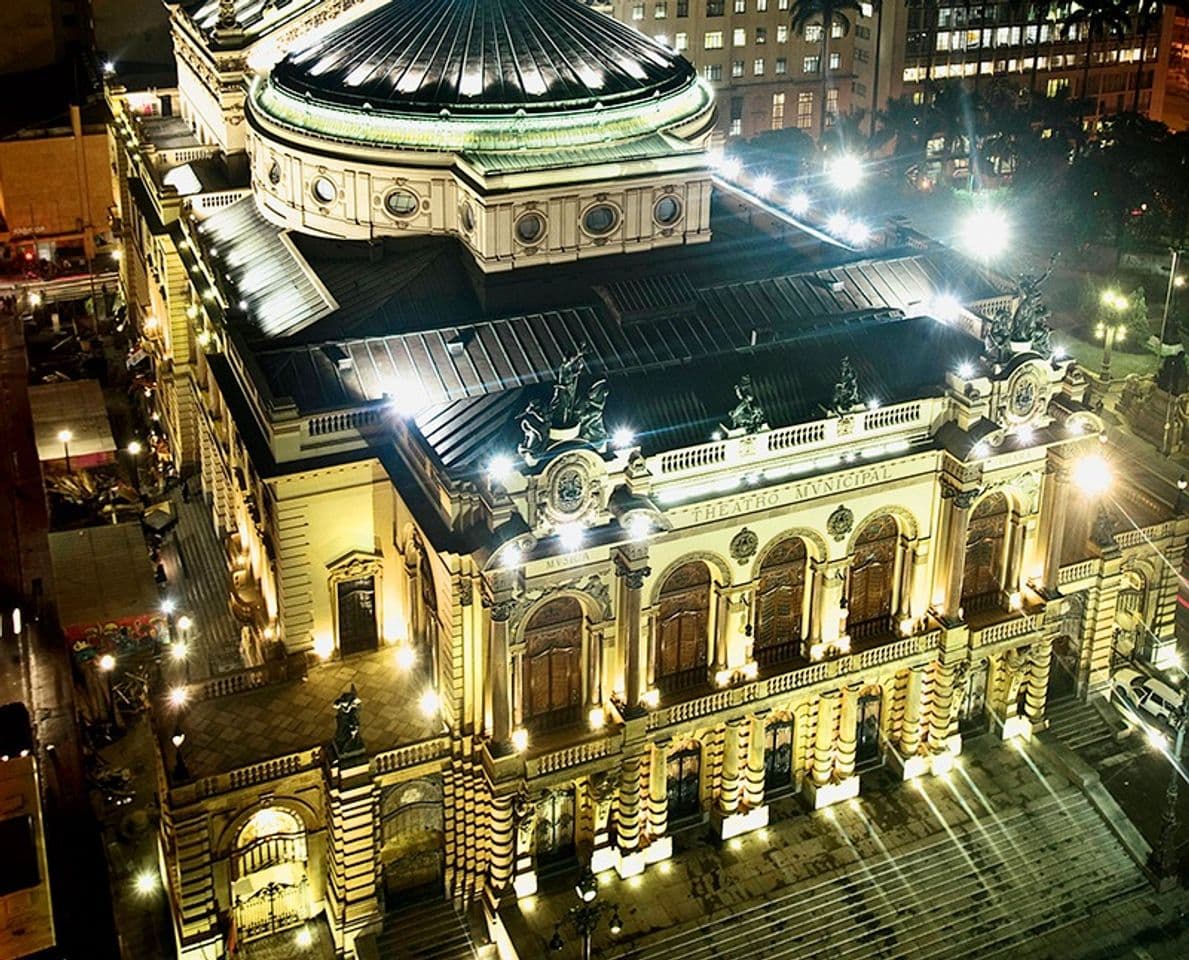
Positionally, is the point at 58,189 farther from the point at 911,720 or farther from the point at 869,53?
the point at 911,720

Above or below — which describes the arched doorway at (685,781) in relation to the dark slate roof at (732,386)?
below

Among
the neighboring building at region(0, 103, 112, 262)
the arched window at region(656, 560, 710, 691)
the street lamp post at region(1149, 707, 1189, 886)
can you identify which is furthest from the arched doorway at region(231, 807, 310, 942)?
the neighboring building at region(0, 103, 112, 262)

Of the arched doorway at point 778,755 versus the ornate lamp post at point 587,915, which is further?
the arched doorway at point 778,755

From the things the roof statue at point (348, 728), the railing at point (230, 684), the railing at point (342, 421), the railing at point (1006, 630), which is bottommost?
the railing at point (1006, 630)

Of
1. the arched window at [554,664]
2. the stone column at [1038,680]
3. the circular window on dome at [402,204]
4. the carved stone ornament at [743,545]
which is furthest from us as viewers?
the circular window on dome at [402,204]

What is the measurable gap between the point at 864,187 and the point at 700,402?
8830 centimetres

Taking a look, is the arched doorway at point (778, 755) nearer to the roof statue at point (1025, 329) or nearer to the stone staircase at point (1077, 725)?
the stone staircase at point (1077, 725)

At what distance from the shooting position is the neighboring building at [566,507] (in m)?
57.9

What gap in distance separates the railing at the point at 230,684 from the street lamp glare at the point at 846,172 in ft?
301

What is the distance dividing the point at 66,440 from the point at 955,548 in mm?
53743

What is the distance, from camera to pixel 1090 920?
61.5 m

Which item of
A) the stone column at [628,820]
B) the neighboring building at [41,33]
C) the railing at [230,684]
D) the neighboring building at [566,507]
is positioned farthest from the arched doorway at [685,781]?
the neighboring building at [41,33]

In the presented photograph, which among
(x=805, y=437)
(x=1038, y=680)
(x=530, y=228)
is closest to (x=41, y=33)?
(x=530, y=228)

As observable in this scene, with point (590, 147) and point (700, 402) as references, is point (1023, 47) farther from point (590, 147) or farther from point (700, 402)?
point (700, 402)
